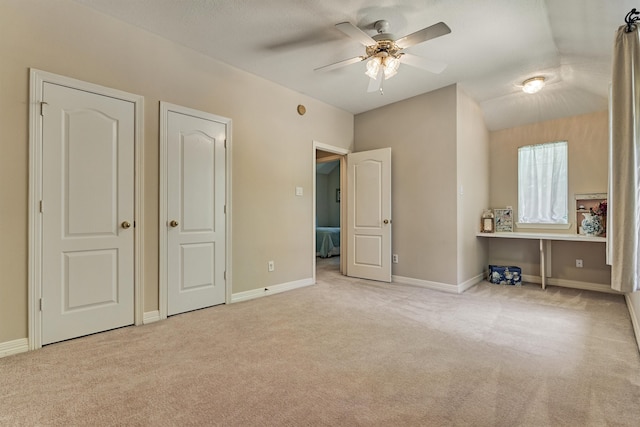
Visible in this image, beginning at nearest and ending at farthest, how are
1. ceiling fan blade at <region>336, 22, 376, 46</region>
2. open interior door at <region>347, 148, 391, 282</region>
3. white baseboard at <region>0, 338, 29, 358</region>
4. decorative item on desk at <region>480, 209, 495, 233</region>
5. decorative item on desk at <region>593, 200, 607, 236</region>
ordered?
white baseboard at <region>0, 338, 29, 358</region>
ceiling fan blade at <region>336, 22, 376, 46</region>
decorative item on desk at <region>593, 200, 607, 236</region>
open interior door at <region>347, 148, 391, 282</region>
decorative item on desk at <region>480, 209, 495, 233</region>

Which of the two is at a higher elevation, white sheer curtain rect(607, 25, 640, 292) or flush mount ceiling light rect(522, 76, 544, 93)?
flush mount ceiling light rect(522, 76, 544, 93)

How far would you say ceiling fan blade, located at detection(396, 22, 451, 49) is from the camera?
2.27 m

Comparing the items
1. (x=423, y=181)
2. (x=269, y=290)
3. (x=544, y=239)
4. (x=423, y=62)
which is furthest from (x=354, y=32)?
(x=544, y=239)

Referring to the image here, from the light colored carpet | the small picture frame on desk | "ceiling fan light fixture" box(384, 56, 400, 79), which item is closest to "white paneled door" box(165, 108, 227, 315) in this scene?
the light colored carpet

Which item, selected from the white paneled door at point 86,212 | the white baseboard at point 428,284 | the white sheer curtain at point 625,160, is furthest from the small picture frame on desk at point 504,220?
the white paneled door at point 86,212

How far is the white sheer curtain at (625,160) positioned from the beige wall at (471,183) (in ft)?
7.86

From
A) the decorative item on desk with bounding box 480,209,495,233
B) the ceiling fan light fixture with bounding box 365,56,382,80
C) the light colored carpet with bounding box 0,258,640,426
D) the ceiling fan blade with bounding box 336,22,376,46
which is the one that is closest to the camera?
the light colored carpet with bounding box 0,258,640,426

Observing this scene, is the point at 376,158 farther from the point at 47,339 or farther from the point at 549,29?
the point at 47,339

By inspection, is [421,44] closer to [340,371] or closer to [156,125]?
[156,125]

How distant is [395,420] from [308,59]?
3.30 metres

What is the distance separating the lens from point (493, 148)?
16.6ft

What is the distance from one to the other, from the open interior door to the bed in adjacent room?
7.66 feet

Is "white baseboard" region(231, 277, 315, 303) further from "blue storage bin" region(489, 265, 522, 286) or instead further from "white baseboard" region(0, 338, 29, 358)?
"blue storage bin" region(489, 265, 522, 286)

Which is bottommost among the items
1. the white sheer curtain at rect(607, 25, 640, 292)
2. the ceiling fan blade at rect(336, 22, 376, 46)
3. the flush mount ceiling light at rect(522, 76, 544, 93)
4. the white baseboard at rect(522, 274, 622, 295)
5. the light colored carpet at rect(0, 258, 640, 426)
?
the light colored carpet at rect(0, 258, 640, 426)
